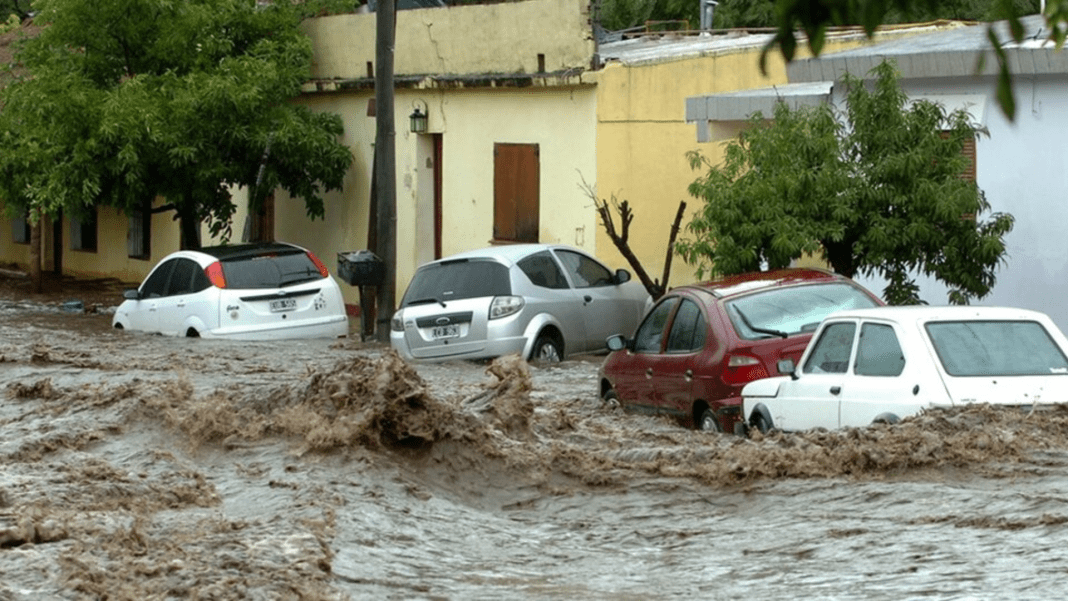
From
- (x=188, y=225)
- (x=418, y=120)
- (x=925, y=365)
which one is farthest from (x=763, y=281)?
(x=188, y=225)

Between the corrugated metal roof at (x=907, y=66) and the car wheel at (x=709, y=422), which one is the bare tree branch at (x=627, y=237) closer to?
the corrugated metal roof at (x=907, y=66)

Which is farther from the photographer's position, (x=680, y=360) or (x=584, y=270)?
(x=584, y=270)

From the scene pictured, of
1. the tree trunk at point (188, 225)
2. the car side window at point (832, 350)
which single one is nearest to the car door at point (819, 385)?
the car side window at point (832, 350)

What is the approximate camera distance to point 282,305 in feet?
69.2

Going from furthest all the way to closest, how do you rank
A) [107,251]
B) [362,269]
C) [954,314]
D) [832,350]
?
[107,251]
[362,269]
[832,350]
[954,314]

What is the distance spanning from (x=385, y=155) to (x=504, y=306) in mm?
3671

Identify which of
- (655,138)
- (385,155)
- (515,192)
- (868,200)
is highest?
(655,138)

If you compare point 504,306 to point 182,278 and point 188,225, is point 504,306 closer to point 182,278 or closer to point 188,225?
point 182,278

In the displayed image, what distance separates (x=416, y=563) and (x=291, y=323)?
1309 cm

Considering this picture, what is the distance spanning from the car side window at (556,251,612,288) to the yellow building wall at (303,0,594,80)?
3658 millimetres

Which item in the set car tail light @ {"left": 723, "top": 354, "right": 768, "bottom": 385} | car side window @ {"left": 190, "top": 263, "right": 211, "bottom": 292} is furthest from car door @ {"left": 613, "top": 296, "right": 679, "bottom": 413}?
car side window @ {"left": 190, "top": 263, "right": 211, "bottom": 292}

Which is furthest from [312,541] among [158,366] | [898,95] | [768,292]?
[158,366]

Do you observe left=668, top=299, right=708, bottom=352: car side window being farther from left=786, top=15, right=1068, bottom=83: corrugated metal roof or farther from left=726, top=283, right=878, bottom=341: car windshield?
left=786, top=15, right=1068, bottom=83: corrugated metal roof

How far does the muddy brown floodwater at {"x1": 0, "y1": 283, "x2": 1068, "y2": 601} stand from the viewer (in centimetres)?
752
